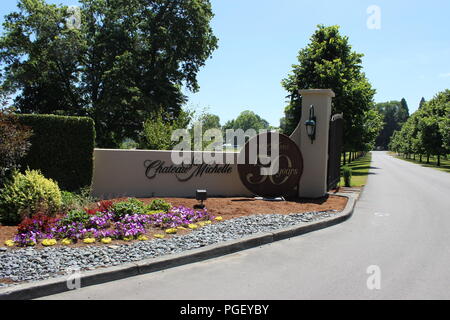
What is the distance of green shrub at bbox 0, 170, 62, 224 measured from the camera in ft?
25.1

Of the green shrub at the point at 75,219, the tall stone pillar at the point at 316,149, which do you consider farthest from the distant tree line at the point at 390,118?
the green shrub at the point at 75,219

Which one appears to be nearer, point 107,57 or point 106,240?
point 106,240

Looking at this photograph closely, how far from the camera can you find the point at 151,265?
5.27 m

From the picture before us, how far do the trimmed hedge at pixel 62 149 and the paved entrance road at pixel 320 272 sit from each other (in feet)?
20.7

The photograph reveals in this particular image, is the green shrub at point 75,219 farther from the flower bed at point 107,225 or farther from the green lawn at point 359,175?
the green lawn at point 359,175

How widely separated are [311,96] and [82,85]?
2420 centimetres

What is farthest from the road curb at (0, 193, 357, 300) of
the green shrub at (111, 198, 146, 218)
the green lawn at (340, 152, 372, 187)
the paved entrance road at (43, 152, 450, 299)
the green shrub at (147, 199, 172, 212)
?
the green lawn at (340, 152, 372, 187)

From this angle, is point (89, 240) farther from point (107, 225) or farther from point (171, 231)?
point (171, 231)

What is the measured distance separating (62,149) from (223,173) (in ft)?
16.1

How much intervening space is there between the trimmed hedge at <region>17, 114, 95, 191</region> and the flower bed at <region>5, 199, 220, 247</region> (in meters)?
2.77

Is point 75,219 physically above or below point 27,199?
below

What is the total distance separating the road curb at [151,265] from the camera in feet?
14.3

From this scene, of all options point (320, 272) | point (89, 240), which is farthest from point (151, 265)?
point (320, 272)
